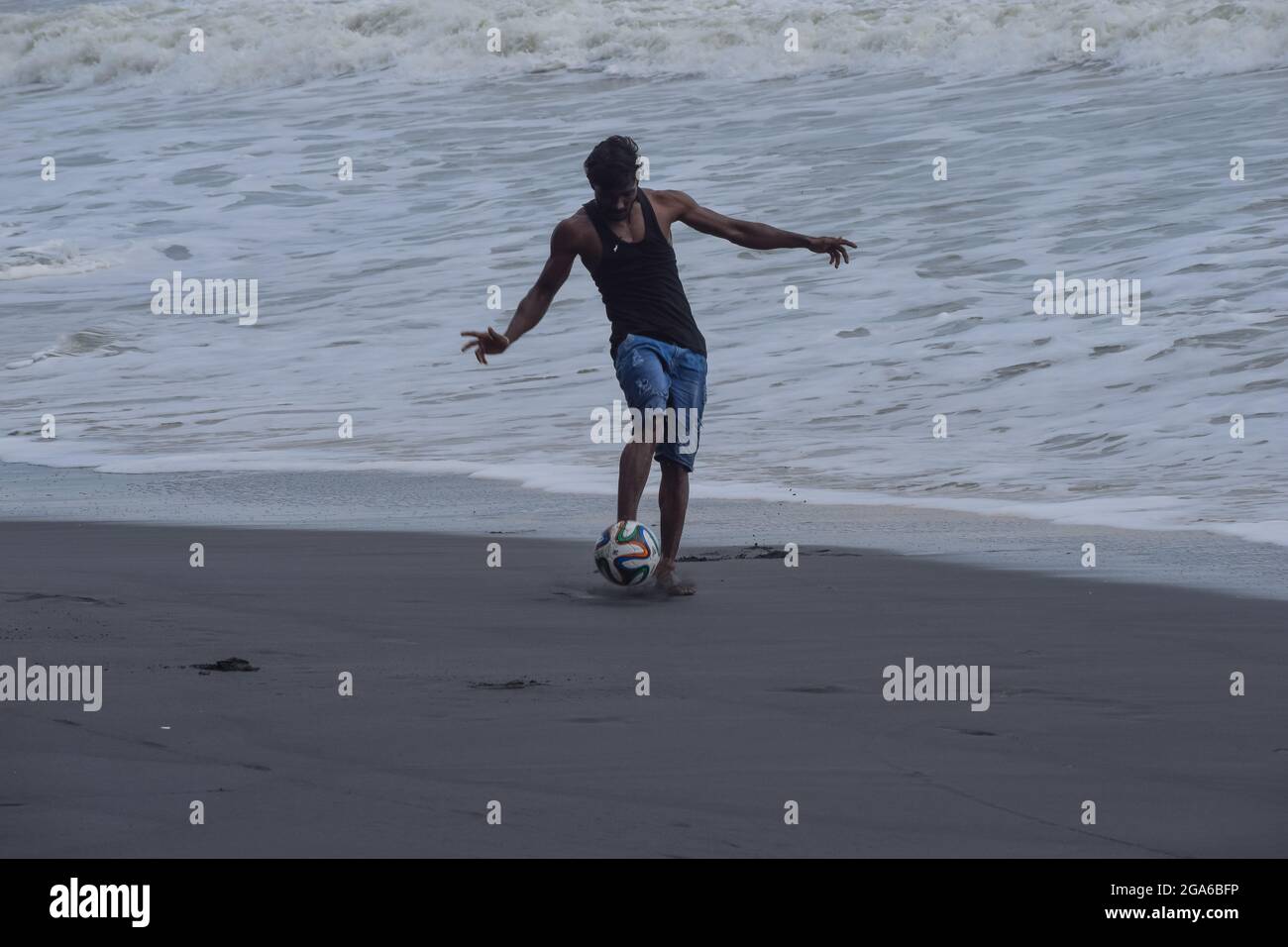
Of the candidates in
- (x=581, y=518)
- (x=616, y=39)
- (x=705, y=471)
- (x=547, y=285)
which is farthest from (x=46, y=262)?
(x=547, y=285)

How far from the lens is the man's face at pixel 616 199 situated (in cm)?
658

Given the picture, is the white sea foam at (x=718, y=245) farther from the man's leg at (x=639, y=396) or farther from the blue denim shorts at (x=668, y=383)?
the man's leg at (x=639, y=396)

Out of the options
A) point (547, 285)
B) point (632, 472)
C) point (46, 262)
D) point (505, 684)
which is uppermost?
point (46, 262)

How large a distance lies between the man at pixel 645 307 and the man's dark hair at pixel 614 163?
21 mm

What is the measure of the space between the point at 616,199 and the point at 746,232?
574 mm

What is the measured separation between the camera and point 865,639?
562 centimetres

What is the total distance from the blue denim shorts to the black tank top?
1.7 inches

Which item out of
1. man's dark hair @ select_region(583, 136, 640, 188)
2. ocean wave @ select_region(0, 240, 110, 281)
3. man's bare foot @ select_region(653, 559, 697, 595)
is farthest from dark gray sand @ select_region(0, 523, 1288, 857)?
ocean wave @ select_region(0, 240, 110, 281)

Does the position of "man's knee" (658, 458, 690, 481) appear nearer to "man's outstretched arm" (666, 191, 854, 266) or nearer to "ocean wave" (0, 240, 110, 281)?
"man's outstretched arm" (666, 191, 854, 266)

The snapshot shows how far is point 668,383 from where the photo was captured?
22.2 ft

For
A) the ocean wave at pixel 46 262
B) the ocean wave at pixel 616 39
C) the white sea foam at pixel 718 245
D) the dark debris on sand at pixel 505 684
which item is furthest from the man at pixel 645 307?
the ocean wave at pixel 616 39

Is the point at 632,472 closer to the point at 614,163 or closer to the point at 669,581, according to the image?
the point at 669,581

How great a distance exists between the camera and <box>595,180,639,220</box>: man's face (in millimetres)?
6582

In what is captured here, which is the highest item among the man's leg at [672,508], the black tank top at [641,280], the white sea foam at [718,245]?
the white sea foam at [718,245]
